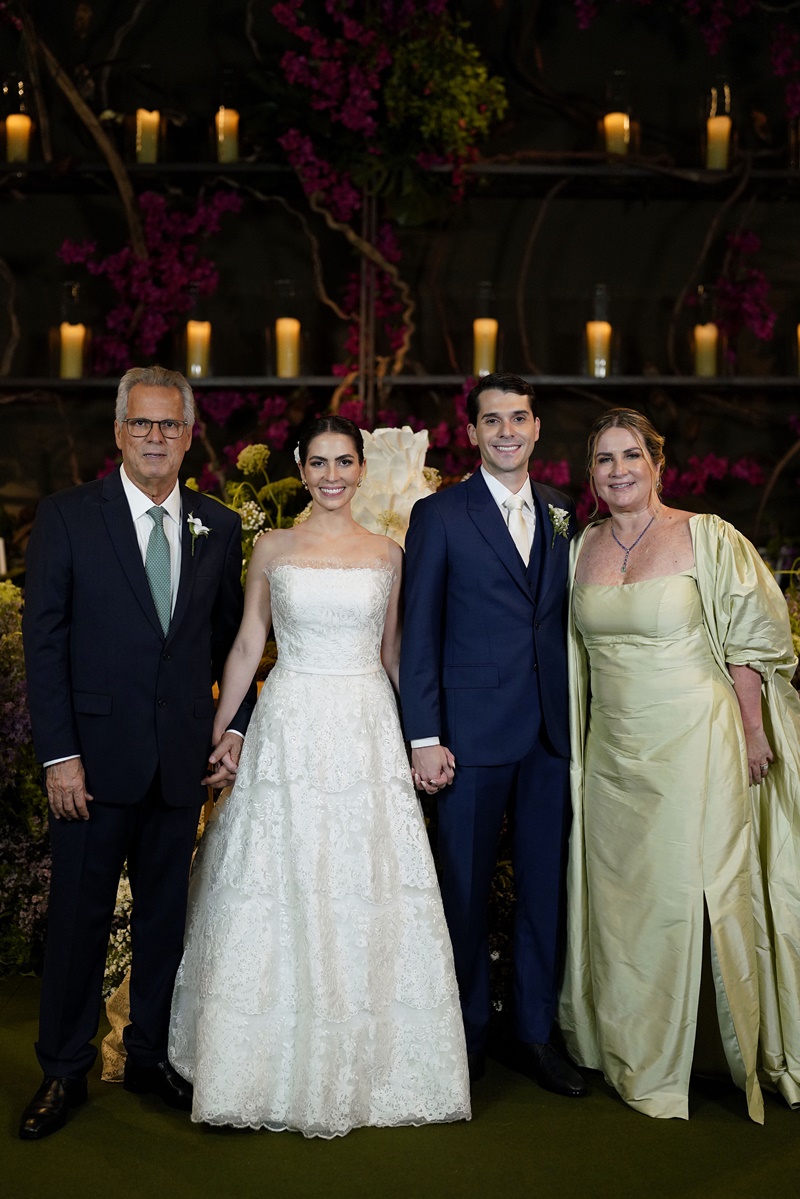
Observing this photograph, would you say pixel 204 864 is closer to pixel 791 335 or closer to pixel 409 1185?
pixel 409 1185

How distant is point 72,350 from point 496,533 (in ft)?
8.96

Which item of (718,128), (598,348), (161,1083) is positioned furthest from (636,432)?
(718,128)

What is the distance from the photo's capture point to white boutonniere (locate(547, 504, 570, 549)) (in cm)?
308

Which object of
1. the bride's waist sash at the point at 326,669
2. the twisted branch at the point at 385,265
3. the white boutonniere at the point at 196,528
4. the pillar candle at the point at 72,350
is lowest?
the bride's waist sash at the point at 326,669

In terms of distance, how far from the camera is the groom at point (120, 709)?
2703 millimetres

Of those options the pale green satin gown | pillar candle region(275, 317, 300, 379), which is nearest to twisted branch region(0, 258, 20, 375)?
pillar candle region(275, 317, 300, 379)

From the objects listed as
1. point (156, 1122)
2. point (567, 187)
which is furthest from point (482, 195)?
point (156, 1122)

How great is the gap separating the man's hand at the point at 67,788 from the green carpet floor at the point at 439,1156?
75cm

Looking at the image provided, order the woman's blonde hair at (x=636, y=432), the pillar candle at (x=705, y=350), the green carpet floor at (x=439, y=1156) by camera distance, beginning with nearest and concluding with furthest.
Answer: the green carpet floor at (x=439, y=1156) < the woman's blonde hair at (x=636, y=432) < the pillar candle at (x=705, y=350)

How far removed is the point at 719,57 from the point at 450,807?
399cm

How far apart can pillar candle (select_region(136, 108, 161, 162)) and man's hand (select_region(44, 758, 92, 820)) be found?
3.26 meters

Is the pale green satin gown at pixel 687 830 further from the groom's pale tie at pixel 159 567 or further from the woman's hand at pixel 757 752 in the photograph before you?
the groom's pale tie at pixel 159 567

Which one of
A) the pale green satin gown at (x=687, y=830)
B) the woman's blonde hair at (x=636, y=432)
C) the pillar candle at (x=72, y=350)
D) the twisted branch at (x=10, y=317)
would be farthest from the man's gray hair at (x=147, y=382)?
the twisted branch at (x=10, y=317)

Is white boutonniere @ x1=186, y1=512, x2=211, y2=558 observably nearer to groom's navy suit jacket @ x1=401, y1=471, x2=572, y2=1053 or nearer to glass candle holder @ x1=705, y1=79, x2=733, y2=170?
groom's navy suit jacket @ x1=401, y1=471, x2=572, y2=1053
